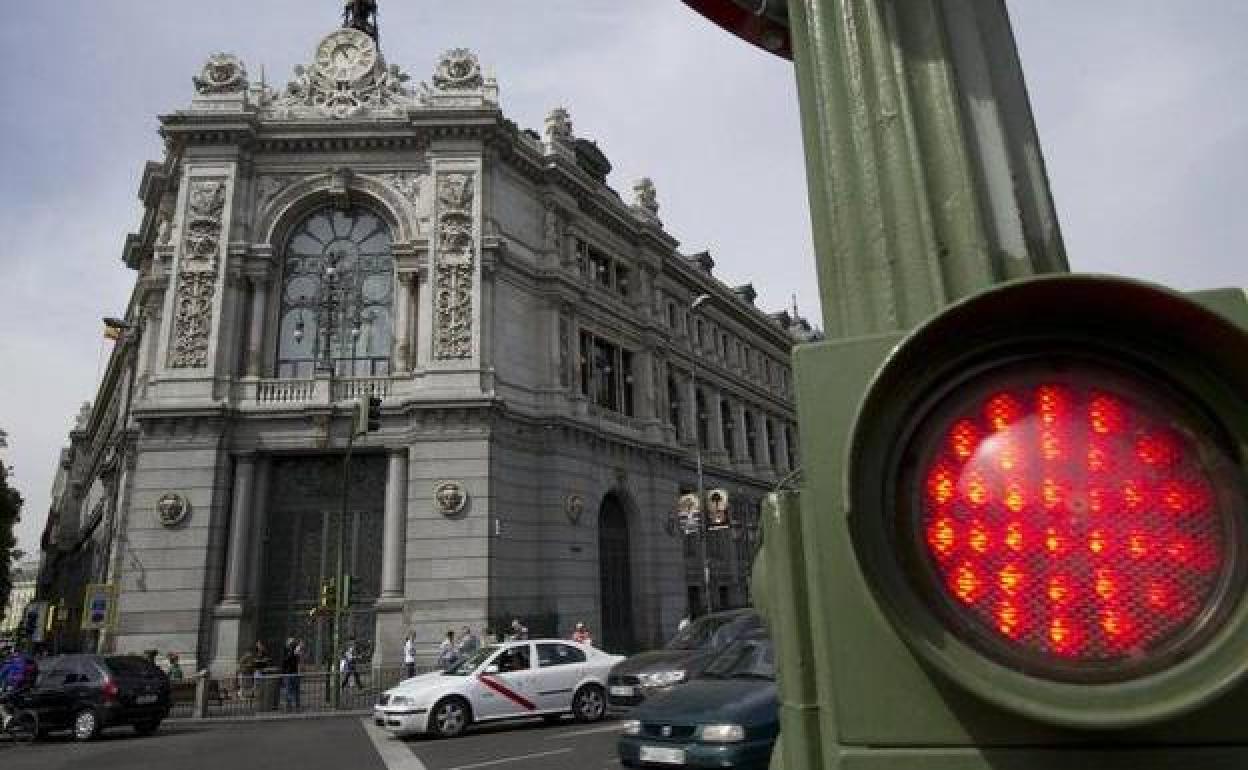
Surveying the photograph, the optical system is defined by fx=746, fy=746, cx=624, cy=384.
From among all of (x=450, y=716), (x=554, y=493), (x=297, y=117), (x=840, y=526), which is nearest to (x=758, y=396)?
(x=554, y=493)

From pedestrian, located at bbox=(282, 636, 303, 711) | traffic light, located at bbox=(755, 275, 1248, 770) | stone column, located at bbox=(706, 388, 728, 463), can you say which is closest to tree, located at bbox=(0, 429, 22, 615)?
pedestrian, located at bbox=(282, 636, 303, 711)

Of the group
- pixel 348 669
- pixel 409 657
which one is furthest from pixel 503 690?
pixel 348 669

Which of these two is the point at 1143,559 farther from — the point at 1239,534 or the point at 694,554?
the point at 694,554

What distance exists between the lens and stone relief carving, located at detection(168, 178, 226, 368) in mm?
23062

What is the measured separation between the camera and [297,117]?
993 inches

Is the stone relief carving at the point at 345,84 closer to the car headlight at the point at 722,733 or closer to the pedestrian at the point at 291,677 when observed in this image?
the pedestrian at the point at 291,677

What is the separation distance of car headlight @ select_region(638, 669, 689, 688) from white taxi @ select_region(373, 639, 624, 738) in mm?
1776

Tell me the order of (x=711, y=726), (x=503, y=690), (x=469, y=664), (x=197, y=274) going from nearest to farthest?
(x=711, y=726), (x=503, y=690), (x=469, y=664), (x=197, y=274)

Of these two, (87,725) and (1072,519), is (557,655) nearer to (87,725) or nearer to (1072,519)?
(87,725)

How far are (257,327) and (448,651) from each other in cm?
1212

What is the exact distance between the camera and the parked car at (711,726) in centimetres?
765

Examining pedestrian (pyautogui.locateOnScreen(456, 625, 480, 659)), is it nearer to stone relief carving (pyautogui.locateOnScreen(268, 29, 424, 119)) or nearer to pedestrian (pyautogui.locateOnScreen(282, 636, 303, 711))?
pedestrian (pyautogui.locateOnScreen(282, 636, 303, 711))

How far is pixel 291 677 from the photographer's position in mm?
18125

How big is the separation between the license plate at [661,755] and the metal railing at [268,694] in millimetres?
12483
